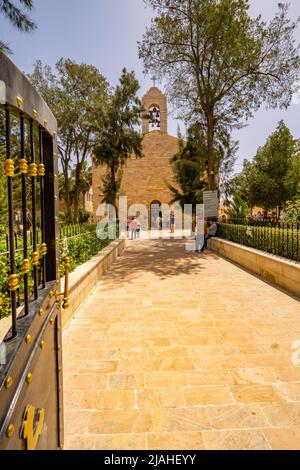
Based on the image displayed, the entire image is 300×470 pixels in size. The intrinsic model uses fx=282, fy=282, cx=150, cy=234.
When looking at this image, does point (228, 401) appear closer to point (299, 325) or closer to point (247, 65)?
point (299, 325)

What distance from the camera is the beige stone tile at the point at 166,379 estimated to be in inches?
118

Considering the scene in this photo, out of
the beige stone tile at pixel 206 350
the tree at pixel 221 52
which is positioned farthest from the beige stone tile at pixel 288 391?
the tree at pixel 221 52

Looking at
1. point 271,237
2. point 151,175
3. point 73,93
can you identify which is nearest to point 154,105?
point 151,175

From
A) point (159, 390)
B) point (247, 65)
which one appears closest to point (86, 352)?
point (159, 390)

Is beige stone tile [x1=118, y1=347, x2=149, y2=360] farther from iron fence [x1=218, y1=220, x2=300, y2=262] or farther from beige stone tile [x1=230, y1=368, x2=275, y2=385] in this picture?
iron fence [x1=218, y1=220, x2=300, y2=262]

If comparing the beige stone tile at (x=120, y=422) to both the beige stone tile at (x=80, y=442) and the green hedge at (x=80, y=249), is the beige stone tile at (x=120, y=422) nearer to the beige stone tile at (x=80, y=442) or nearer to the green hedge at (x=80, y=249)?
the beige stone tile at (x=80, y=442)

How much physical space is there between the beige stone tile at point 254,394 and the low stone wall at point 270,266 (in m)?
3.79

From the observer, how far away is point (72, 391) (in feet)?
9.52

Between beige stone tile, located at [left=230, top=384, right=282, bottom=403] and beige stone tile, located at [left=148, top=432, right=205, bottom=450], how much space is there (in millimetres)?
675

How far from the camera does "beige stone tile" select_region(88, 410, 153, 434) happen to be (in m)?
2.37

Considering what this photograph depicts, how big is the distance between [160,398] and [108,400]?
0.51m

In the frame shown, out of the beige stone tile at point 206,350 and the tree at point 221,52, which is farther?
the tree at point 221,52

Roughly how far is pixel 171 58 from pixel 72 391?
15.9 m

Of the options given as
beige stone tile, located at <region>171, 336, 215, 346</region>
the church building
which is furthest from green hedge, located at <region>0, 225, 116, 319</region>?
the church building
